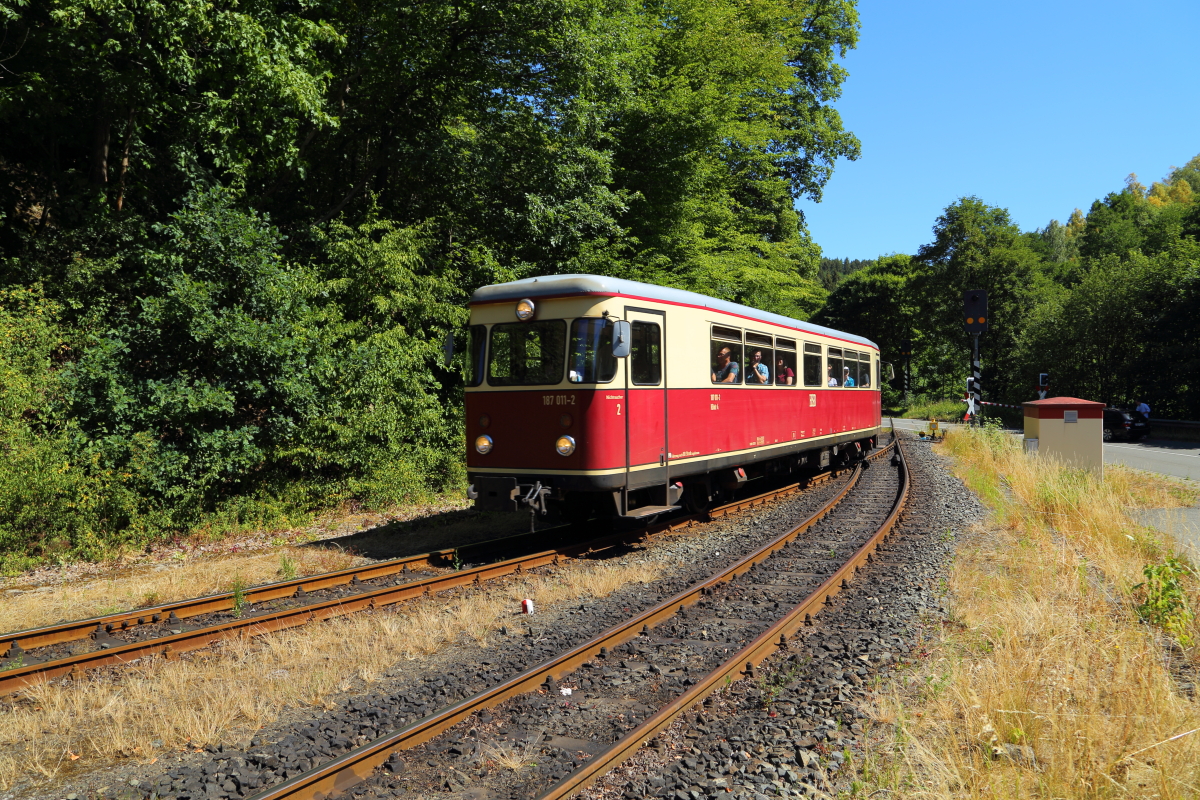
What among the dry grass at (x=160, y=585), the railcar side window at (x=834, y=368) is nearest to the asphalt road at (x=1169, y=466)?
the railcar side window at (x=834, y=368)

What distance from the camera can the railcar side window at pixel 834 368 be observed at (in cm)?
1606

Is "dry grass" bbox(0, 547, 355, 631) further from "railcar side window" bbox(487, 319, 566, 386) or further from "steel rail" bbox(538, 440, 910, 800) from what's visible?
"steel rail" bbox(538, 440, 910, 800)

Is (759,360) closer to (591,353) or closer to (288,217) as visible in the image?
(591,353)

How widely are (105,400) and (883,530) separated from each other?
10815mm

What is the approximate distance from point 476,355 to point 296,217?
31.9 ft

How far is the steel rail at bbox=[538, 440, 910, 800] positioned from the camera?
3883 millimetres

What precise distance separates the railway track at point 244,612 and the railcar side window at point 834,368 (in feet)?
26.7

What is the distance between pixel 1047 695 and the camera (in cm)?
437

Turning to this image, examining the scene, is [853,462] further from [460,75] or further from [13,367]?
[13,367]

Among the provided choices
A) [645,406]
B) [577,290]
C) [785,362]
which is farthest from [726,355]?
[577,290]

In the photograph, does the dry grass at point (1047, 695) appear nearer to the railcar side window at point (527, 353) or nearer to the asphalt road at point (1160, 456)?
the railcar side window at point (527, 353)

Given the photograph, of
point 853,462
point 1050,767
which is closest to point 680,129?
point 853,462

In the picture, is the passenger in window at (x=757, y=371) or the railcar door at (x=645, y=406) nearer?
Answer: the railcar door at (x=645, y=406)

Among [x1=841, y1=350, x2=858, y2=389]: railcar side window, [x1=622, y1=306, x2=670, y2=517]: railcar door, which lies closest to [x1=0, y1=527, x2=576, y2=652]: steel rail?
[x1=622, y1=306, x2=670, y2=517]: railcar door
